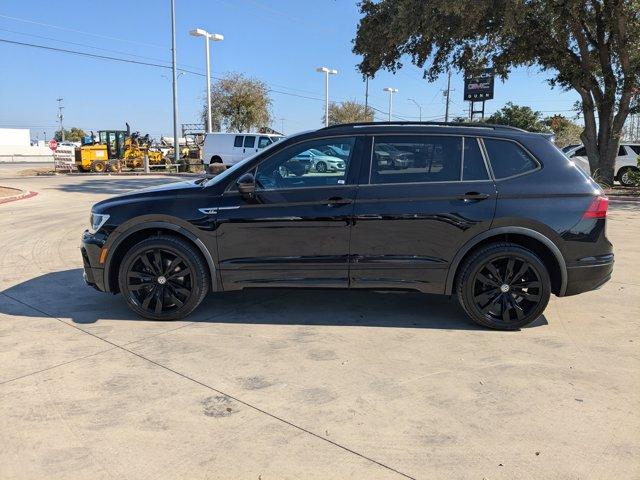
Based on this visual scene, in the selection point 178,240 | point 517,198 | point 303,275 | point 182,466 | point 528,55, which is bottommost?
point 182,466

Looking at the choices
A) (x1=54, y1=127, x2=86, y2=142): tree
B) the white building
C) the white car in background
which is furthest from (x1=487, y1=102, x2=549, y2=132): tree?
(x1=54, y1=127, x2=86, y2=142): tree

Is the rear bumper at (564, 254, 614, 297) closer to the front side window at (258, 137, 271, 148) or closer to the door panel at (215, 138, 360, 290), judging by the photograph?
the door panel at (215, 138, 360, 290)

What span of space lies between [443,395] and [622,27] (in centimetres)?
1870

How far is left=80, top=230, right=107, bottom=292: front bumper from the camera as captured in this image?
4.85m

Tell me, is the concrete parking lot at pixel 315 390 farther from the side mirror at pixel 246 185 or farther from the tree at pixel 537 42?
the tree at pixel 537 42

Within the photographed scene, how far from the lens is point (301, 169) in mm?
4848

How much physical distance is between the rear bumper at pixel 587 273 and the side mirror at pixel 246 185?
2.90 meters

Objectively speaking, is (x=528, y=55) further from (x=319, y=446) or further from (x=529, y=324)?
(x=319, y=446)

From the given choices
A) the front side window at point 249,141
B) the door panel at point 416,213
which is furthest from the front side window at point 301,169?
the front side window at point 249,141

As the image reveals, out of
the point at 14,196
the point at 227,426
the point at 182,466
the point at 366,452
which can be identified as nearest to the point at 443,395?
the point at 366,452

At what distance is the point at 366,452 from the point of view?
289 centimetres

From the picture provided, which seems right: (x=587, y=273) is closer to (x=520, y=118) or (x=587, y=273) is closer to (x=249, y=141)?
(x=249, y=141)

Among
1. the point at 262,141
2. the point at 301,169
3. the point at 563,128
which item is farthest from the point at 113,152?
the point at 563,128

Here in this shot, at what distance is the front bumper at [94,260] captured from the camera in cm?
485
